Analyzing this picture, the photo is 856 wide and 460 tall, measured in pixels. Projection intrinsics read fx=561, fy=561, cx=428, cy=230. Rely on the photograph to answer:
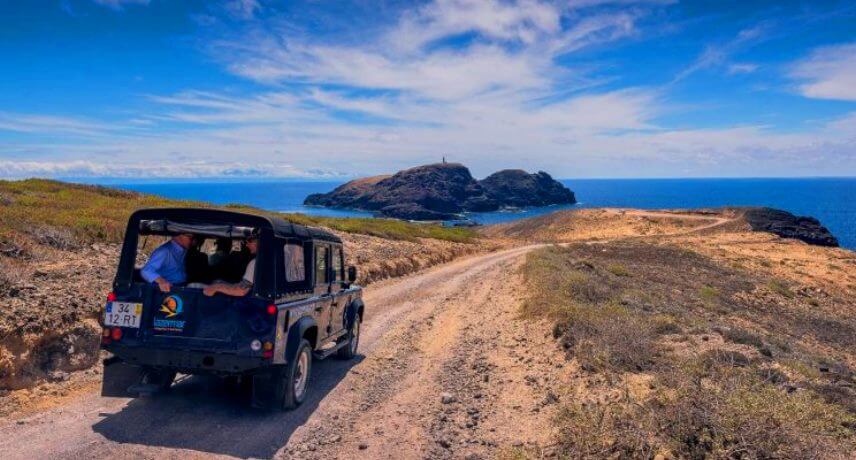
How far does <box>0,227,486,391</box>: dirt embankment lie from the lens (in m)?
8.86

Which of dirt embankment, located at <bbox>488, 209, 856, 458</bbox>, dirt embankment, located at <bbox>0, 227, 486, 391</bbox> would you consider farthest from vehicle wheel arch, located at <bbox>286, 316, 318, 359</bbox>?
dirt embankment, located at <bbox>0, 227, 486, 391</bbox>

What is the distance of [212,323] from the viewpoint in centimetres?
741

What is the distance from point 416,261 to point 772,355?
71.8 feet

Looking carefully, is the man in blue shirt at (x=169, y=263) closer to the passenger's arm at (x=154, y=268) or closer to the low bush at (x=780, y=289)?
the passenger's arm at (x=154, y=268)

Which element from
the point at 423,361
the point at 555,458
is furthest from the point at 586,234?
the point at 555,458

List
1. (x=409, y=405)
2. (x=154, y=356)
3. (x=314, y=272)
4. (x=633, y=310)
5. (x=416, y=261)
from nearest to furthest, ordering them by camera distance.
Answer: (x=154, y=356)
(x=409, y=405)
(x=314, y=272)
(x=633, y=310)
(x=416, y=261)

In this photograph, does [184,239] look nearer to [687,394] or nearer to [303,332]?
[303,332]

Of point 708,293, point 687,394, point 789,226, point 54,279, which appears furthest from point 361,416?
point 789,226

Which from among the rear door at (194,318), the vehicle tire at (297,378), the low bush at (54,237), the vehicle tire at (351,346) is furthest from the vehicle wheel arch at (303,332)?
the low bush at (54,237)

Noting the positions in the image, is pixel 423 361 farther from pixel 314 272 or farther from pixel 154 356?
pixel 154 356

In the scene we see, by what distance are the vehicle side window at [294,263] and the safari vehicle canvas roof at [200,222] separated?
1.28 ft

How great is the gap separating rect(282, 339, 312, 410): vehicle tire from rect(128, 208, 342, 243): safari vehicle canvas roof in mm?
1782

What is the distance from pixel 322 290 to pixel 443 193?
157m

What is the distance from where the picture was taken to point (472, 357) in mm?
11891
